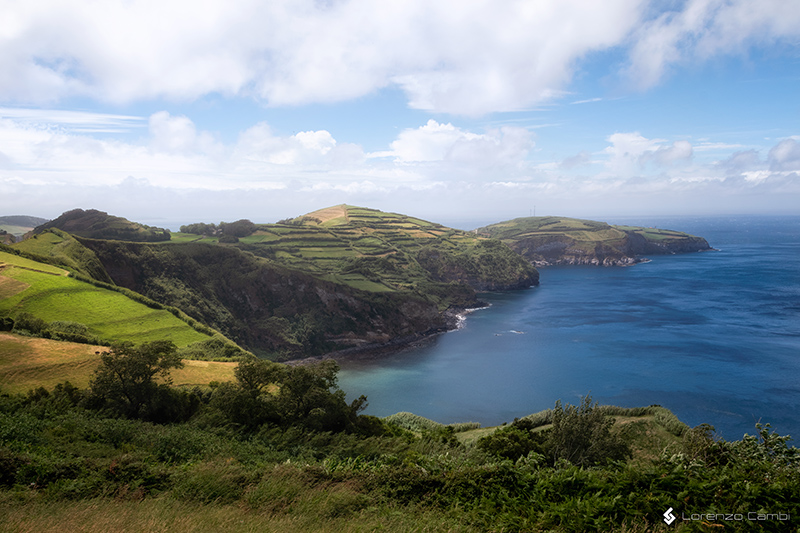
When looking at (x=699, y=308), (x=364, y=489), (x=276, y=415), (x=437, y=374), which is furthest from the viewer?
(x=699, y=308)

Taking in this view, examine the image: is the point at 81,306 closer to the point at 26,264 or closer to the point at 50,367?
the point at 26,264

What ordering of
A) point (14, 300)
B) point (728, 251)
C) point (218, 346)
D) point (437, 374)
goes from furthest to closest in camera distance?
point (728, 251), point (437, 374), point (218, 346), point (14, 300)

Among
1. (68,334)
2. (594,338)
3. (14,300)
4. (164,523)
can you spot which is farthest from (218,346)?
(594,338)

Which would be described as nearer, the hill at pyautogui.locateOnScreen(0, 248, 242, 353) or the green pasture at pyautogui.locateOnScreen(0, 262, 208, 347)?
the hill at pyautogui.locateOnScreen(0, 248, 242, 353)

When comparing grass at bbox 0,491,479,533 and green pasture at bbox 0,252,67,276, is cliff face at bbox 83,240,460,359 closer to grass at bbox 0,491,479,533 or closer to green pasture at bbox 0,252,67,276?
green pasture at bbox 0,252,67,276

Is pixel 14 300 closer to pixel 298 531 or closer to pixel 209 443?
pixel 209 443

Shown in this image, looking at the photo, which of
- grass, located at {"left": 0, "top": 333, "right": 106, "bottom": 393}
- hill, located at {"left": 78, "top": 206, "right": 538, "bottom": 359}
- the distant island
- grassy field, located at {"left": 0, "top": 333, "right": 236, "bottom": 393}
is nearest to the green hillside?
the distant island

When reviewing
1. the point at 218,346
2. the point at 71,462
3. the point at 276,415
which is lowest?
the point at 218,346

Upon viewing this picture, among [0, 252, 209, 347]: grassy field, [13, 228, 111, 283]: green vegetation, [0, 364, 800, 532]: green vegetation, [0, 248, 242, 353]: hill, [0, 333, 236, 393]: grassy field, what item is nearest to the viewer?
[0, 364, 800, 532]: green vegetation
